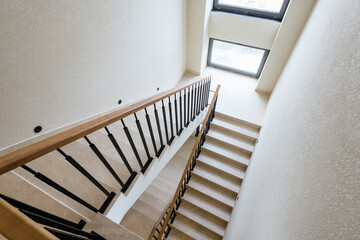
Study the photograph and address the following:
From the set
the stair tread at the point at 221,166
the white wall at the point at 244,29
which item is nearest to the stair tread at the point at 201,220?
the stair tread at the point at 221,166

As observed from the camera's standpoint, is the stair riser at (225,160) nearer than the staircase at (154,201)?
Yes

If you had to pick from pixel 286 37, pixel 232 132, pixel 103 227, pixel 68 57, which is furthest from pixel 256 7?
pixel 103 227

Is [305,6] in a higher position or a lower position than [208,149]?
higher

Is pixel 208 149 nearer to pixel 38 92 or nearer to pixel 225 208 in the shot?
pixel 225 208

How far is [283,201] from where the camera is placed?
1234mm

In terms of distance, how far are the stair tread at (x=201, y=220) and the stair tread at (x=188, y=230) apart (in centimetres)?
16

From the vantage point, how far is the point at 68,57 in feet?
6.02

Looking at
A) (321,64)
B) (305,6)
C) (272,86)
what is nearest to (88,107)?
(321,64)

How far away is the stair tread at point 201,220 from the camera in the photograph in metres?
3.23

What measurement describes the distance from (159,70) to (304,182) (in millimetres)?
3303

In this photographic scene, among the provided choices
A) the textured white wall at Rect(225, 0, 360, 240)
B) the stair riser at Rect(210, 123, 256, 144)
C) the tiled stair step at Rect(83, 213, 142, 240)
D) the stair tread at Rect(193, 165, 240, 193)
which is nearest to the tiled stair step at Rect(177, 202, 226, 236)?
the stair tread at Rect(193, 165, 240, 193)

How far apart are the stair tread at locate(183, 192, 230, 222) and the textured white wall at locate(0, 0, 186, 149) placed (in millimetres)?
2217

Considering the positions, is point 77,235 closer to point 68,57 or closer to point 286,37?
point 68,57

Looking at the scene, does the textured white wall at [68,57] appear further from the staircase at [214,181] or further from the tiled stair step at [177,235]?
the tiled stair step at [177,235]
